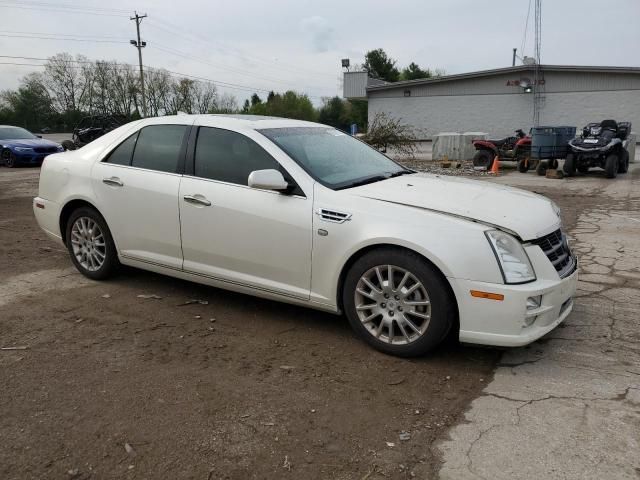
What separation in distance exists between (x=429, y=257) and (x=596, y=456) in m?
1.36

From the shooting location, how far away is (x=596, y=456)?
2537 mm

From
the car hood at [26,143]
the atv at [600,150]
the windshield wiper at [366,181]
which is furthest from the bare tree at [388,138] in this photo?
the windshield wiper at [366,181]

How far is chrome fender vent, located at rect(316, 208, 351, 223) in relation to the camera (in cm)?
364

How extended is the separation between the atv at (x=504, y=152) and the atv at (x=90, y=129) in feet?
47.0

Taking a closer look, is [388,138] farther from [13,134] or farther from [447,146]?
[13,134]

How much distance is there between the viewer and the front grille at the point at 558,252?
3504mm

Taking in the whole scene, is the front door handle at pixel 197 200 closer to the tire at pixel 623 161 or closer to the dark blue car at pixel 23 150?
the tire at pixel 623 161

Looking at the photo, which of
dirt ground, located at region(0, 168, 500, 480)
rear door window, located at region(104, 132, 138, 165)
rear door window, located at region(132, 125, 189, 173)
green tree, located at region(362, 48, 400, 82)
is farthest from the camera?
green tree, located at region(362, 48, 400, 82)

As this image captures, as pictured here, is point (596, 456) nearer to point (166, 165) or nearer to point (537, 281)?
point (537, 281)

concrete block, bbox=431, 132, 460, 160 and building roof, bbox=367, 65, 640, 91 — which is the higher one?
building roof, bbox=367, 65, 640, 91

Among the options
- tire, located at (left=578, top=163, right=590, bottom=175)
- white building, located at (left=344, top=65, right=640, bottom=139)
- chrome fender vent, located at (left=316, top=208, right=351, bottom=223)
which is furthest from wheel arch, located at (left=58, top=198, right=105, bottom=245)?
white building, located at (left=344, top=65, right=640, bottom=139)

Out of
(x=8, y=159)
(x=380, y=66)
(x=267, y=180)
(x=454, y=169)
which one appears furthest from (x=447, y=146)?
(x=380, y=66)

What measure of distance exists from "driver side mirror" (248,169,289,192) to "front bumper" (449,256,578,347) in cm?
134

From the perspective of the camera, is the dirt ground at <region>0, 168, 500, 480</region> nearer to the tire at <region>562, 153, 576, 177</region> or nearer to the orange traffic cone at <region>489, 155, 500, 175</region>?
the tire at <region>562, 153, 576, 177</region>
